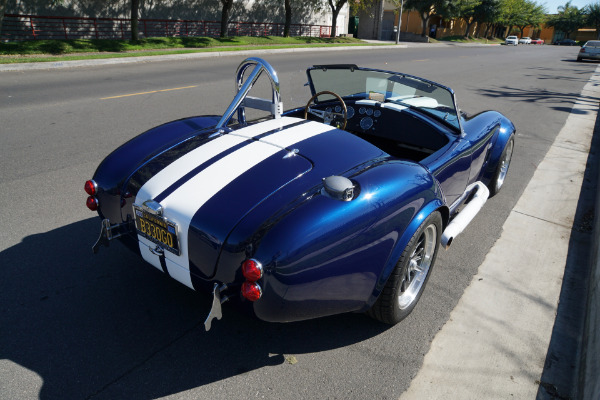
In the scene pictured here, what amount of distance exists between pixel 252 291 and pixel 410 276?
1324mm

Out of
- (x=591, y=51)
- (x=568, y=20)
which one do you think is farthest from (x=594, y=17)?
(x=591, y=51)

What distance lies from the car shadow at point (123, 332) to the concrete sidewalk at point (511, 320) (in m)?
0.46

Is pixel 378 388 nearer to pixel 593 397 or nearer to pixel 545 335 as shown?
pixel 593 397

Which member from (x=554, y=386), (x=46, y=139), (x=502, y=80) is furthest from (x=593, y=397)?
(x=502, y=80)

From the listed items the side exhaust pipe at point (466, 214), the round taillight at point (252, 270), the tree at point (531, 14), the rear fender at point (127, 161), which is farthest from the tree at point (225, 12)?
the tree at point (531, 14)

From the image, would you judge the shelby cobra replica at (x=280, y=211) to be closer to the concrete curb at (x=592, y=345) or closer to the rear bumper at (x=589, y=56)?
the concrete curb at (x=592, y=345)

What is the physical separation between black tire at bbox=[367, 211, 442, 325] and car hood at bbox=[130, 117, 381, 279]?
590 millimetres

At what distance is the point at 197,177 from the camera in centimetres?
236

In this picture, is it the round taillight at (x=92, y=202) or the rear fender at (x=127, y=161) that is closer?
the rear fender at (x=127, y=161)

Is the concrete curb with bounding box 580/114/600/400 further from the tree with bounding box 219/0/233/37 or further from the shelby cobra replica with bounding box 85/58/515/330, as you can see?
the tree with bounding box 219/0/233/37

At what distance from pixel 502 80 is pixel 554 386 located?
1481cm

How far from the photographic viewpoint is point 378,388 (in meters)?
2.19

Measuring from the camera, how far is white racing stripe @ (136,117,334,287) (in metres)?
2.17

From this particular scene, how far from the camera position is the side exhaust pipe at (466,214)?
9.53ft
